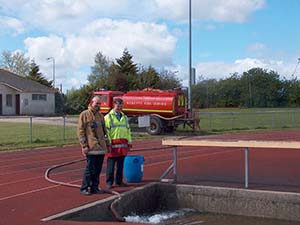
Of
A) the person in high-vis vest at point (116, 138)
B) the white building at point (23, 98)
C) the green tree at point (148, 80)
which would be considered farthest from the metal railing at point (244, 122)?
the person in high-vis vest at point (116, 138)

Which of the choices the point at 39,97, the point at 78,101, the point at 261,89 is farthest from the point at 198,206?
the point at 261,89

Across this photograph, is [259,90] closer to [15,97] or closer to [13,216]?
[15,97]

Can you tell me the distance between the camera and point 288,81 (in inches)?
2958

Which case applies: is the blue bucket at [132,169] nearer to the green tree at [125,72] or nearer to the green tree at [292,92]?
the green tree at [125,72]

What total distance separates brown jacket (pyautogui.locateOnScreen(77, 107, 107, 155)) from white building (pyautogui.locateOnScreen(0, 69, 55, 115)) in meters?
→ 48.3

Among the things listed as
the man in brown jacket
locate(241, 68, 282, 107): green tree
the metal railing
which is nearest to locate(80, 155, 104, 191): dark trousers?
the man in brown jacket

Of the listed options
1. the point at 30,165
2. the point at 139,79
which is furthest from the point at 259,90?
the point at 30,165

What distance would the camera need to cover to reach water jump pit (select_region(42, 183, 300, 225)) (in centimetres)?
980

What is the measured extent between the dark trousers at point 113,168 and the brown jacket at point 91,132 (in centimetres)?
95

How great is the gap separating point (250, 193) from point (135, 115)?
21943 millimetres

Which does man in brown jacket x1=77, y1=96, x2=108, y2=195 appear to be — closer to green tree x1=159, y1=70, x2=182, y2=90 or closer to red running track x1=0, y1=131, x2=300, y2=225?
red running track x1=0, y1=131, x2=300, y2=225

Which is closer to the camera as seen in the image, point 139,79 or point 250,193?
point 250,193

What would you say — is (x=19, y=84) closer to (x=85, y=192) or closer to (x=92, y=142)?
Answer: (x=85, y=192)

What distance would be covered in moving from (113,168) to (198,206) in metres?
1.92
